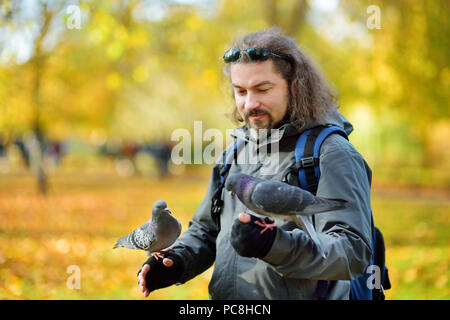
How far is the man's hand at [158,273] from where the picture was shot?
95.2 inches

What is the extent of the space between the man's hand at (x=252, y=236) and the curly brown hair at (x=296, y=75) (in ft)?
2.10

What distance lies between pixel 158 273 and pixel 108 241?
8.39 m

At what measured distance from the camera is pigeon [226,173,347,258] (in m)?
1.94

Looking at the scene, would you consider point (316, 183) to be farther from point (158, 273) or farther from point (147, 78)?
point (147, 78)

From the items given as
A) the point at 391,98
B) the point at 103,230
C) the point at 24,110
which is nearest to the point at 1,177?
the point at 24,110

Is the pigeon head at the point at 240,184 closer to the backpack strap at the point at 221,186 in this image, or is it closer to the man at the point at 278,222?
the man at the point at 278,222

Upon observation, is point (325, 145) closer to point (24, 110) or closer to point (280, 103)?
point (280, 103)

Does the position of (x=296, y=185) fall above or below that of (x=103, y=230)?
above

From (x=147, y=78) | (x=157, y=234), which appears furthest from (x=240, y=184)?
(x=147, y=78)

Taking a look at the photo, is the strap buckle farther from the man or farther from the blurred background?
the blurred background

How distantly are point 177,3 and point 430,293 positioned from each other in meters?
9.99

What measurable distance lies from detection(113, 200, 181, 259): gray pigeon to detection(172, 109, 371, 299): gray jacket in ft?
0.33
